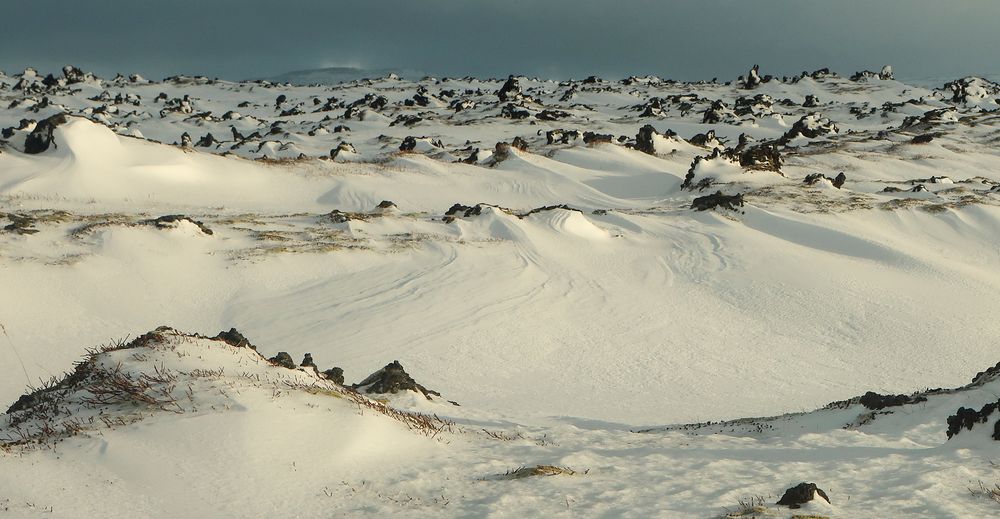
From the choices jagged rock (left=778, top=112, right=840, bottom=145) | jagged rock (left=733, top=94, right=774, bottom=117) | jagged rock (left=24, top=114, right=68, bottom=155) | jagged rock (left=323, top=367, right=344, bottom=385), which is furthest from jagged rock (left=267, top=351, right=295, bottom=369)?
jagged rock (left=733, top=94, right=774, bottom=117)

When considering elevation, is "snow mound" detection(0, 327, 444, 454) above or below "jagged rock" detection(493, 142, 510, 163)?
below

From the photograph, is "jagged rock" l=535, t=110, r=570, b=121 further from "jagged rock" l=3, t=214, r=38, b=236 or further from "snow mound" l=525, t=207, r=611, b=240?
"jagged rock" l=3, t=214, r=38, b=236

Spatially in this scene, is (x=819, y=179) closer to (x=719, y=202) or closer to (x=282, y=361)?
(x=719, y=202)

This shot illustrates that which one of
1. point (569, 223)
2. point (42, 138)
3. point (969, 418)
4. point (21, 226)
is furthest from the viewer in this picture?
point (42, 138)

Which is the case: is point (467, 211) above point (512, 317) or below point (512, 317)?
above

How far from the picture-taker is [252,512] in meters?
6.45

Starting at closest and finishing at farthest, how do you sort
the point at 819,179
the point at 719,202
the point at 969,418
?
1. the point at 969,418
2. the point at 719,202
3. the point at 819,179

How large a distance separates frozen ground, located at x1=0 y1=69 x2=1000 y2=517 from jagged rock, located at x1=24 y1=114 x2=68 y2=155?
76mm

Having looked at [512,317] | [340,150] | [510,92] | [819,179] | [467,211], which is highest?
[510,92]

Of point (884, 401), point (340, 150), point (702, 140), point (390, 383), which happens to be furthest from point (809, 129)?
point (390, 383)

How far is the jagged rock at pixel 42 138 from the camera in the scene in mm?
29469

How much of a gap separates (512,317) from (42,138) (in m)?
22.0

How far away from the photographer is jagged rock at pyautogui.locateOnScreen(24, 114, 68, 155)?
29469 millimetres

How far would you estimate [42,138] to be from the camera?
29516mm
